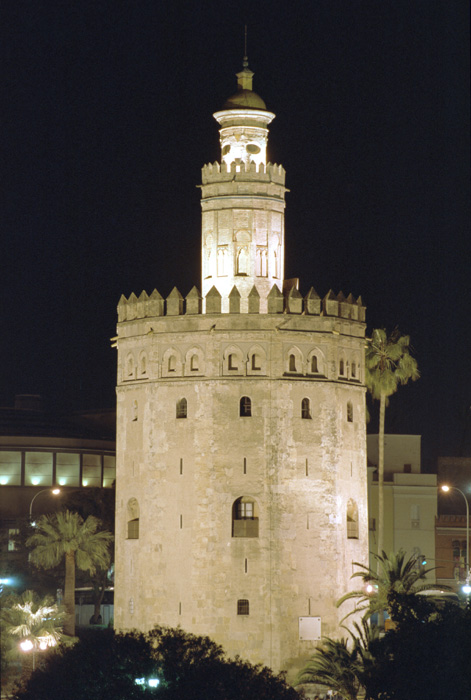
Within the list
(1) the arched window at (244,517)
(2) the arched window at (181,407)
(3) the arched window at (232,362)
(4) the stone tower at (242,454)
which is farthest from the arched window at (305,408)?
(2) the arched window at (181,407)

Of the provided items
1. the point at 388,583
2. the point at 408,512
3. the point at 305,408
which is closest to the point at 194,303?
the point at 305,408

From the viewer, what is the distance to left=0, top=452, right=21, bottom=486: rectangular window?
4149 inches

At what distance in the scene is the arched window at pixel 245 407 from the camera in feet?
203

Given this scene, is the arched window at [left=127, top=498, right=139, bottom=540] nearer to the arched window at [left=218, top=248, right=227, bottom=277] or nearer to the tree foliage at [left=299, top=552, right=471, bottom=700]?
the arched window at [left=218, top=248, right=227, bottom=277]

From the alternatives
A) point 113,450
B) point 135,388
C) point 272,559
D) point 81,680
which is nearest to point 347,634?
point 272,559

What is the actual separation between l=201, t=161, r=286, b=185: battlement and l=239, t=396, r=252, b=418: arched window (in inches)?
378

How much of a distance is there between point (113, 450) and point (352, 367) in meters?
48.8

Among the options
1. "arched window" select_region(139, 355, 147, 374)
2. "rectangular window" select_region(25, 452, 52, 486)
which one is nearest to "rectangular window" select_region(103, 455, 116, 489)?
"rectangular window" select_region(25, 452, 52, 486)

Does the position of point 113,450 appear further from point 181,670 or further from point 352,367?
point 181,670

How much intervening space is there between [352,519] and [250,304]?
9974mm

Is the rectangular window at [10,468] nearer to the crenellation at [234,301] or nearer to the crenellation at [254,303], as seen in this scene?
the crenellation at [234,301]

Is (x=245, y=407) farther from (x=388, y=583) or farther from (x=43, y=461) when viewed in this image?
(x=43, y=461)

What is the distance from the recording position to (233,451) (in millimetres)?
61625

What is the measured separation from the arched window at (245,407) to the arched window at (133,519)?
5912 millimetres
